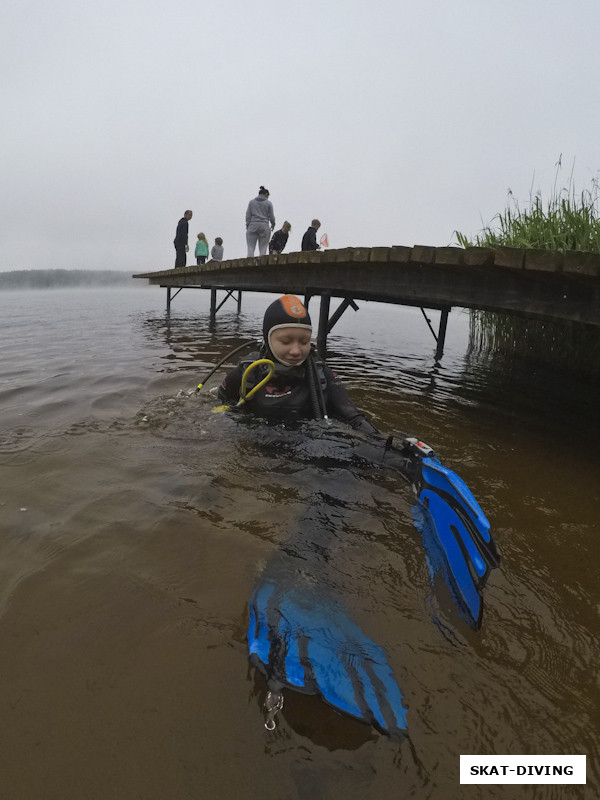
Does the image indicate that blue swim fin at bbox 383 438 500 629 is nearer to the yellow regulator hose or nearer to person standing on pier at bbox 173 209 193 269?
the yellow regulator hose

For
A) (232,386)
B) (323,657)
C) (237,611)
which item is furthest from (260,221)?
(323,657)

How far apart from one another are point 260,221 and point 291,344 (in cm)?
1037

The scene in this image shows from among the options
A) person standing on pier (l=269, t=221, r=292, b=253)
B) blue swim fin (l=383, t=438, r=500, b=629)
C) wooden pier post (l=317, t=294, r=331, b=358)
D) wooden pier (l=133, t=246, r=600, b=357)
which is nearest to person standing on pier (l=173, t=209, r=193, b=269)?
person standing on pier (l=269, t=221, r=292, b=253)

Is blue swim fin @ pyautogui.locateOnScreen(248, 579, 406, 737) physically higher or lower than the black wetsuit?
lower

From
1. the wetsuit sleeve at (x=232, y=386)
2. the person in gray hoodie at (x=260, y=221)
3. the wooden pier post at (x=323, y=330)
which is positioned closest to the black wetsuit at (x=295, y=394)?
the wetsuit sleeve at (x=232, y=386)

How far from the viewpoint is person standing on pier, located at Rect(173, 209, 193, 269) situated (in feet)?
49.7

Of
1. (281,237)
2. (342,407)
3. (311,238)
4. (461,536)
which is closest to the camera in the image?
(461,536)

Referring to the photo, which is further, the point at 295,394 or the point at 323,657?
the point at 295,394

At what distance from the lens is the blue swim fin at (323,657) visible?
1480 millimetres

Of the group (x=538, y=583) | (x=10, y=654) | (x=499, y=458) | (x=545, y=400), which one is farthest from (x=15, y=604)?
(x=545, y=400)

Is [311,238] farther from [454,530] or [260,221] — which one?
[454,530]

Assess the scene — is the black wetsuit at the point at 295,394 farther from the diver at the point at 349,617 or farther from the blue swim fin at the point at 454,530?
the blue swim fin at the point at 454,530

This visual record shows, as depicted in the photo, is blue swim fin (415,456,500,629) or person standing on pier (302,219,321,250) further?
person standing on pier (302,219,321,250)

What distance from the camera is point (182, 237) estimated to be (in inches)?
634
